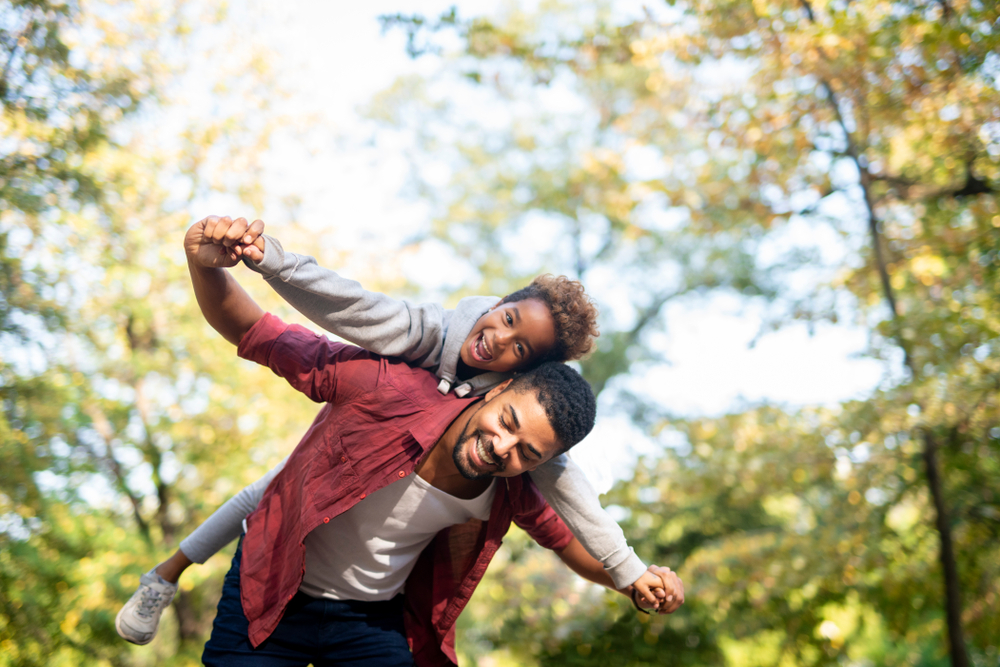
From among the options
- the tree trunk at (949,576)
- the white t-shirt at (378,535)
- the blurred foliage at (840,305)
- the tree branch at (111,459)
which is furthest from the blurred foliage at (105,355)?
the tree trunk at (949,576)

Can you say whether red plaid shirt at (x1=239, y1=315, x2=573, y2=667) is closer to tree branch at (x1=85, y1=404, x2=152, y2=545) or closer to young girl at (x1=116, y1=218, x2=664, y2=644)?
young girl at (x1=116, y1=218, x2=664, y2=644)

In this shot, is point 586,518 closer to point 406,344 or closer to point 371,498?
point 371,498

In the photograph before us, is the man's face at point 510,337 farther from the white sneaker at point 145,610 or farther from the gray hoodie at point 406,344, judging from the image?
the white sneaker at point 145,610

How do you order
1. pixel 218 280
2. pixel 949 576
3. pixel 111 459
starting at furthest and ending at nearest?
1. pixel 111 459
2. pixel 949 576
3. pixel 218 280

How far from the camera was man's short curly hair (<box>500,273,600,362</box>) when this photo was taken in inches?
73.5

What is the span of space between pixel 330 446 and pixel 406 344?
0.32 m

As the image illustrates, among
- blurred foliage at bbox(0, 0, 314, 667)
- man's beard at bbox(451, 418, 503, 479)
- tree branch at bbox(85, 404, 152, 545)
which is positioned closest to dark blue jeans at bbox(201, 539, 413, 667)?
man's beard at bbox(451, 418, 503, 479)

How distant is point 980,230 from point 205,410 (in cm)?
599

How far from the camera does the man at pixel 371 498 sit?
1622mm

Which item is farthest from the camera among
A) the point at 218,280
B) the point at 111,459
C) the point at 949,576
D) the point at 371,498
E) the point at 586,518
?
the point at 111,459

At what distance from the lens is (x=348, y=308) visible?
153cm

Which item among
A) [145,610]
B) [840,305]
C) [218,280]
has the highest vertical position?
[218,280]

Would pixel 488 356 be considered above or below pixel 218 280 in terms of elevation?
below

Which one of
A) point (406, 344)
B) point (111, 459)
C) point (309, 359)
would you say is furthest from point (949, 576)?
point (111, 459)
